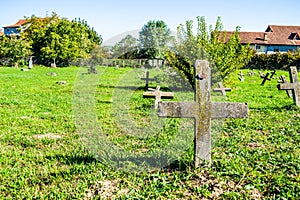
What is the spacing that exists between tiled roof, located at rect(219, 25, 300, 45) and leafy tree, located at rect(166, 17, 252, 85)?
160 feet

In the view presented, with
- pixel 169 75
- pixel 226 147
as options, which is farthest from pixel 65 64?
pixel 226 147

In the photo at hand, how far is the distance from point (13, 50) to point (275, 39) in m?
45.5

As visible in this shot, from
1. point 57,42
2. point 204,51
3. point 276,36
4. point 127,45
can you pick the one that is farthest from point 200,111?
point 276,36

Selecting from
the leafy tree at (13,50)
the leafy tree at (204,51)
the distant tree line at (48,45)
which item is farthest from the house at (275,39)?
the leafy tree at (204,51)

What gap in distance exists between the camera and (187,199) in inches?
156

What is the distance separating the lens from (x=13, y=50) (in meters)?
42.3

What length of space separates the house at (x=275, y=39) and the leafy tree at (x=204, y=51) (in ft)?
162

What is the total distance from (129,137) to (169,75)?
33.6 ft

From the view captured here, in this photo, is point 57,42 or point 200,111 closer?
point 200,111

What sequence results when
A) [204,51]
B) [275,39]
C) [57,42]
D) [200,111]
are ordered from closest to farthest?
[200,111], [204,51], [57,42], [275,39]

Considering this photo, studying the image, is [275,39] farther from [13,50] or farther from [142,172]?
[142,172]

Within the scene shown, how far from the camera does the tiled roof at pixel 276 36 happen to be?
62.9 m

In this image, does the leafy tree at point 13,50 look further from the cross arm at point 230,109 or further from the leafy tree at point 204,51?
the cross arm at point 230,109

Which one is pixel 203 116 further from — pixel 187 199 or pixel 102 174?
pixel 102 174
